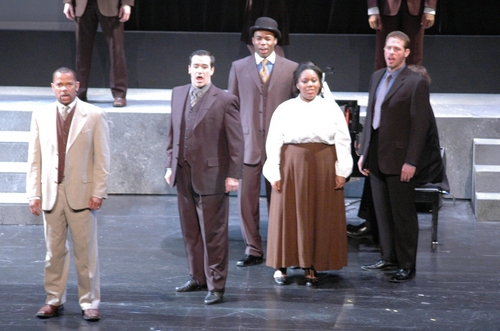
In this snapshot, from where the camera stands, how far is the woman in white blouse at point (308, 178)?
5281 mm

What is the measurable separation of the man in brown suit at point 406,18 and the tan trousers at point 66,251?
343 centimetres

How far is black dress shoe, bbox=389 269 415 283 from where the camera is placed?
5465 millimetres

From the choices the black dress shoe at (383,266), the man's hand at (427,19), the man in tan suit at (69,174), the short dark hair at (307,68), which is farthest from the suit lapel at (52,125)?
the man's hand at (427,19)

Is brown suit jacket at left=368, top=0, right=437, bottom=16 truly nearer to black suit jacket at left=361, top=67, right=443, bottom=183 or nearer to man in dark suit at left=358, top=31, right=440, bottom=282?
man in dark suit at left=358, top=31, right=440, bottom=282

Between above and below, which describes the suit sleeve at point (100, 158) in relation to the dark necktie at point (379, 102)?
below

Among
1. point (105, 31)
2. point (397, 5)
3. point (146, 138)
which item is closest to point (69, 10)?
point (105, 31)

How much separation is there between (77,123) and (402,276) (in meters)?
2.26

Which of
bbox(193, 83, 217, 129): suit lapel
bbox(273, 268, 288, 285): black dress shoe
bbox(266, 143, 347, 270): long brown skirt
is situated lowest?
bbox(273, 268, 288, 285): black dress shoe

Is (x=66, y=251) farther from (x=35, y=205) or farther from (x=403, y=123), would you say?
(x=403, y=123)

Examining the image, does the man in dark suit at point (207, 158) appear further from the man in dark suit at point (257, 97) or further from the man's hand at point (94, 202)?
the man in dark suit at point (257, 97)

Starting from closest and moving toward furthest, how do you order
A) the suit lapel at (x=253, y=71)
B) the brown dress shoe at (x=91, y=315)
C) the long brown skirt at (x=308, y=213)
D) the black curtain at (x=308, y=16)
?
the brown dress shoe at (x=91, y=315)
the long brown skirt at (x=308, y=213)
the suit lapel at (x=253, y=71)
the black curtain at (x=308, y=16)

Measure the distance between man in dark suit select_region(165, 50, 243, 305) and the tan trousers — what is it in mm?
636

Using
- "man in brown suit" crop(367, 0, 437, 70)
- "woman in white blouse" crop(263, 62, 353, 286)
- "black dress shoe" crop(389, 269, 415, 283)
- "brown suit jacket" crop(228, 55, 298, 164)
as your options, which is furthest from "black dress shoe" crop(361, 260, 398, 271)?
"man in brown suit" crop(367, 0, 437, 70)

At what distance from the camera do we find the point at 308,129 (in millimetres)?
5266
